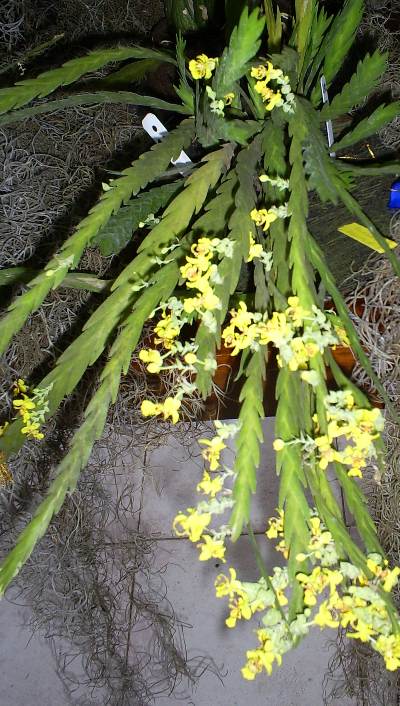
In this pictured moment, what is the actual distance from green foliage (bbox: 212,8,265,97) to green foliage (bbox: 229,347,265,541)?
0.90 ft

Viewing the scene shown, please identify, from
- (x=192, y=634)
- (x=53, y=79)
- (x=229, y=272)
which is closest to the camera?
(x=229, y=272)

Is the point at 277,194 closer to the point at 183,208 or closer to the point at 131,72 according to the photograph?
the point at 183,208

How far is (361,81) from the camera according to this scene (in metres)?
0.73

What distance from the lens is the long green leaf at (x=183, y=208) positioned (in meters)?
0.62

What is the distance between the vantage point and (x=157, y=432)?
3.87 ft

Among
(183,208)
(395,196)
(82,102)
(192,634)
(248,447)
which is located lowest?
(192,634)

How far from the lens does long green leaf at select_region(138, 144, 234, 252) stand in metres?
0.62

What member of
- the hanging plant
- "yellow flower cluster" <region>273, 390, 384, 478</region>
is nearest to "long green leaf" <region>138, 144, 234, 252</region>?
the hanging plant

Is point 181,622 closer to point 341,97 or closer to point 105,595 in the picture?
point 105,595

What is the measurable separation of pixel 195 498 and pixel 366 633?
0.87 meters

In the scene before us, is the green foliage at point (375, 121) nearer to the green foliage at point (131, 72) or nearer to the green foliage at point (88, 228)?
the green foliage at point (88, 228)

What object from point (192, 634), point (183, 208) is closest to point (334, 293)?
point (183, 208)

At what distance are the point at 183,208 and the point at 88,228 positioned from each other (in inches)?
3.8

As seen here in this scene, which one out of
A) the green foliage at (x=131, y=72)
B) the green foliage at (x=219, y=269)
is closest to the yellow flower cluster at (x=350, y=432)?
the green foliage at (x=219, y=269)
